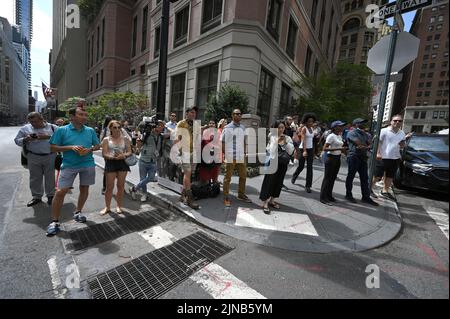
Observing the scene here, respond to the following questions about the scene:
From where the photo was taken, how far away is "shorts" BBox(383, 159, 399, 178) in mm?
6070

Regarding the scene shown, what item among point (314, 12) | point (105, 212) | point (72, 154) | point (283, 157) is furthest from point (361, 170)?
point (314, 12)

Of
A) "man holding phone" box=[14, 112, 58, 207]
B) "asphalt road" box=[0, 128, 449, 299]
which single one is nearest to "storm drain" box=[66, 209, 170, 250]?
"asphalt road" box=[0, 128, 449, 299]

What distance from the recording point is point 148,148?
208 inches

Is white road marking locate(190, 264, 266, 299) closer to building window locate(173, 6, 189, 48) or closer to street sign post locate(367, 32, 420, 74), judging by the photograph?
street sign post locate(367, 32, 420, 74)

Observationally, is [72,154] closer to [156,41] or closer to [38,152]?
[38,152]

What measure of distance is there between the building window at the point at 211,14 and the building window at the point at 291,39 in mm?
5274

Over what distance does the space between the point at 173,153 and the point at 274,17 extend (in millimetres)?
11902

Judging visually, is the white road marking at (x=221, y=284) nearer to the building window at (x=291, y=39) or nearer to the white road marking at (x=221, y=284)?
the white road marking at (x=221, y=284)

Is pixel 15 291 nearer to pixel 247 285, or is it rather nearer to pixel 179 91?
pixel 247 285

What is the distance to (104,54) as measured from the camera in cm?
2898

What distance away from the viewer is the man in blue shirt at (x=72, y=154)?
3689 millimetres
